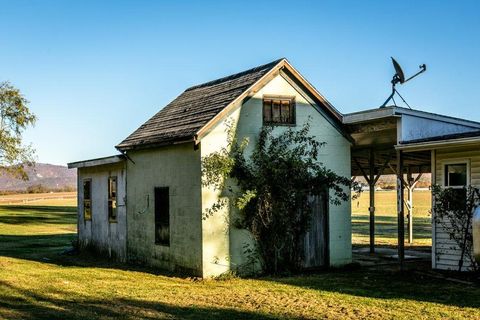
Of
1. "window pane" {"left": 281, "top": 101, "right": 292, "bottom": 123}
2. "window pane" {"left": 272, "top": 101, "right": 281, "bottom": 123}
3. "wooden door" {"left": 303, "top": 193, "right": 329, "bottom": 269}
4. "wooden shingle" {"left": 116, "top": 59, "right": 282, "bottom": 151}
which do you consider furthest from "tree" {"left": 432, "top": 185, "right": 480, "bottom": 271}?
"wooden shingle" {"left": 116, "top": 59, "right": 282, "bottom": 151}

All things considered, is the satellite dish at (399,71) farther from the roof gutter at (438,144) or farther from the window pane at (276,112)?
the window pane at (276,112)

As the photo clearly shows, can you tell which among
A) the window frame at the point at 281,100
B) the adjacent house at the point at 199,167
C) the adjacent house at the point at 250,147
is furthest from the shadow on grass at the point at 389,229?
the window frame at the point at 281,100

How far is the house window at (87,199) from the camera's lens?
21.7m

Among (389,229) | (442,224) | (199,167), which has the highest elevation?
(199,167)

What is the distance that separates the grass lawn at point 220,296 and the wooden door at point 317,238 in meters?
0.64

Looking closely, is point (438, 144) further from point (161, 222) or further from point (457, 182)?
point (161, 222)

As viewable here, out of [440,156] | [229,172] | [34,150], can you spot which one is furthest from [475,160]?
[34,150]

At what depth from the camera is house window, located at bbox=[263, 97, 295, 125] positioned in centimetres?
1608

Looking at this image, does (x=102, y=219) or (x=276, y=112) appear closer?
(x=276, y=112)

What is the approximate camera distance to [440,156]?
15.7 m

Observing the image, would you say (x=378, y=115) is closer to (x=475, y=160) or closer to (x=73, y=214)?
(x=475, y=160)

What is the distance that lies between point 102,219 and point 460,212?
11.9 m

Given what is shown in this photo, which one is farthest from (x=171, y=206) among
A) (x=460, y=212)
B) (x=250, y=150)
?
(x=460, y=212)

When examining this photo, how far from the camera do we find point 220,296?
1235 cm
